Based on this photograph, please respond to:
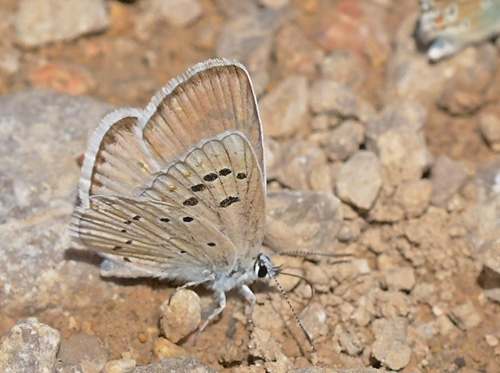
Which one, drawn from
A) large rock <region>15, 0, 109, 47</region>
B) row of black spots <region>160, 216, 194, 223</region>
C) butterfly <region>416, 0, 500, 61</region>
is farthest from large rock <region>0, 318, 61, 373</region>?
butterfly <region>416, 0, 500, 61</region>

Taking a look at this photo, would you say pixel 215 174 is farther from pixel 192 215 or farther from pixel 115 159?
pixel 115 159

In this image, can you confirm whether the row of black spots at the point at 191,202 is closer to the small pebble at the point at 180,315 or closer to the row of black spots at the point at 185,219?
the row of black spots at the point at 185,219

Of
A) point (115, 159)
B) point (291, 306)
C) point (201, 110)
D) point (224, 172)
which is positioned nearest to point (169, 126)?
point (201, 110)

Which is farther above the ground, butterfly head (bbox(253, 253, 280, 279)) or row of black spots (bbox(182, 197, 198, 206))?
row of black spots (bbox(182, 197, 198, 206))

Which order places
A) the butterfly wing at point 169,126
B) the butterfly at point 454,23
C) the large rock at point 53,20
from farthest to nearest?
the large rock at point 53,20 → the butterfly at point 454,23 → the butterfly wing at point 169,126

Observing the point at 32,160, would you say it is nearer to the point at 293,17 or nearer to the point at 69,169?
the point at 69,169

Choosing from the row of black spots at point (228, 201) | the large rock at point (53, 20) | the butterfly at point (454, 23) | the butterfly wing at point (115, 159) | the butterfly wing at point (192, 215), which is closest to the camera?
the butterfly wing at point (192, 215)

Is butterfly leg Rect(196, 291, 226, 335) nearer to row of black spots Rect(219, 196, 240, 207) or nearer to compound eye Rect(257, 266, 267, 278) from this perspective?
compound eye Rect(257, 266, 267, 278)

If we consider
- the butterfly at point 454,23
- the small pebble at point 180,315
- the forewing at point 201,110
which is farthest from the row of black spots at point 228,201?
the butterfly at point 454,23

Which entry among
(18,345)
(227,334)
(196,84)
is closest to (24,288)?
(18,345)
